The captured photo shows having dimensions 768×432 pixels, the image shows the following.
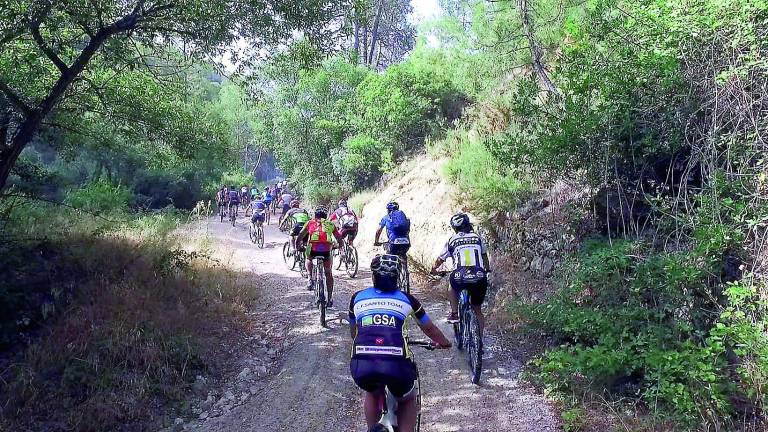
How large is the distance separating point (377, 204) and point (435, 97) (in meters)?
5.26

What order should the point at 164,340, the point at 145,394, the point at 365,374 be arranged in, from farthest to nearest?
the point at 164,340, the point at 145,394, the point at 365,374

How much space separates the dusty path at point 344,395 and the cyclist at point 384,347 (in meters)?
1.54

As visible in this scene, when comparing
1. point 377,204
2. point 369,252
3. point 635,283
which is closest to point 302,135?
point 377,204

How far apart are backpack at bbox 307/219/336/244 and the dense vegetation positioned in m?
2.71

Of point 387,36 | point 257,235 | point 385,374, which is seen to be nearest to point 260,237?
point 257,235

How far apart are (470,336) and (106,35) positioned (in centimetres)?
673

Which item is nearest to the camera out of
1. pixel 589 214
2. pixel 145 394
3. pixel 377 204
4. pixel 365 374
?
pixel 365 374

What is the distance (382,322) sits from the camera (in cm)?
390

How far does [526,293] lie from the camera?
27.9ft

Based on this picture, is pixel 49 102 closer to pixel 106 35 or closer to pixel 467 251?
pixel 106 35

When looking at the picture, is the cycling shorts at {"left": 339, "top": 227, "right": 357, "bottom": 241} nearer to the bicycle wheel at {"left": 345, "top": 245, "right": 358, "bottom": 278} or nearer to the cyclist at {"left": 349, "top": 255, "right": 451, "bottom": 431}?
the bicycle wheel at {"left": 345, "top": 245, "right": 358, "bottom": 278}

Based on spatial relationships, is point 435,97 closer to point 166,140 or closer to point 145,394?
point 166,140

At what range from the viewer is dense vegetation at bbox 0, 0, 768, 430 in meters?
5.03

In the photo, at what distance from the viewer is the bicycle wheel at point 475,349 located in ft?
19.6
